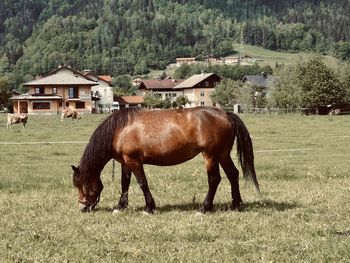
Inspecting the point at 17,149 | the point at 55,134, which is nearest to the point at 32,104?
the point at 55,134

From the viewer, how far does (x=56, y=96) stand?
3802 inches

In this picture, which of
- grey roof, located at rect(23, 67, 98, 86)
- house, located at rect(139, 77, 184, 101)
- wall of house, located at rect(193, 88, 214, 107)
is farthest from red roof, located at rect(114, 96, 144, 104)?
grey roof, located at rect(23, 67, 98, 86)

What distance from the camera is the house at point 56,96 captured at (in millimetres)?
95062

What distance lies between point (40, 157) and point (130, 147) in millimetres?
14313

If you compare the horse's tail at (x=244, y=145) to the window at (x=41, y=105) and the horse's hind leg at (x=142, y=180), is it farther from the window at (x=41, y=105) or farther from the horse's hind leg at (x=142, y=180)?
the window at (x=41, y=105)

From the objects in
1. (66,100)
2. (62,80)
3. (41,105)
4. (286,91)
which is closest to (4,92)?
(41,105)

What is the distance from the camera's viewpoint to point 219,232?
841 centimetres

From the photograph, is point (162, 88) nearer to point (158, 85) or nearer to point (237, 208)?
point (158, 85)

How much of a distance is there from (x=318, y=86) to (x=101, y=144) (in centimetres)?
7440

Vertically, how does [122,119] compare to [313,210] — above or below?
above

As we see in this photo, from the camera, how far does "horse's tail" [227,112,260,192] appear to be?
34.8 feet

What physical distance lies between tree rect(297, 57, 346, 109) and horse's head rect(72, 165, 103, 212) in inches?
2897

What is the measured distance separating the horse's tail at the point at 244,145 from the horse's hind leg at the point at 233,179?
0.71 feet

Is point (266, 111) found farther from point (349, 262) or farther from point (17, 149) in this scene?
point (349, 262)
